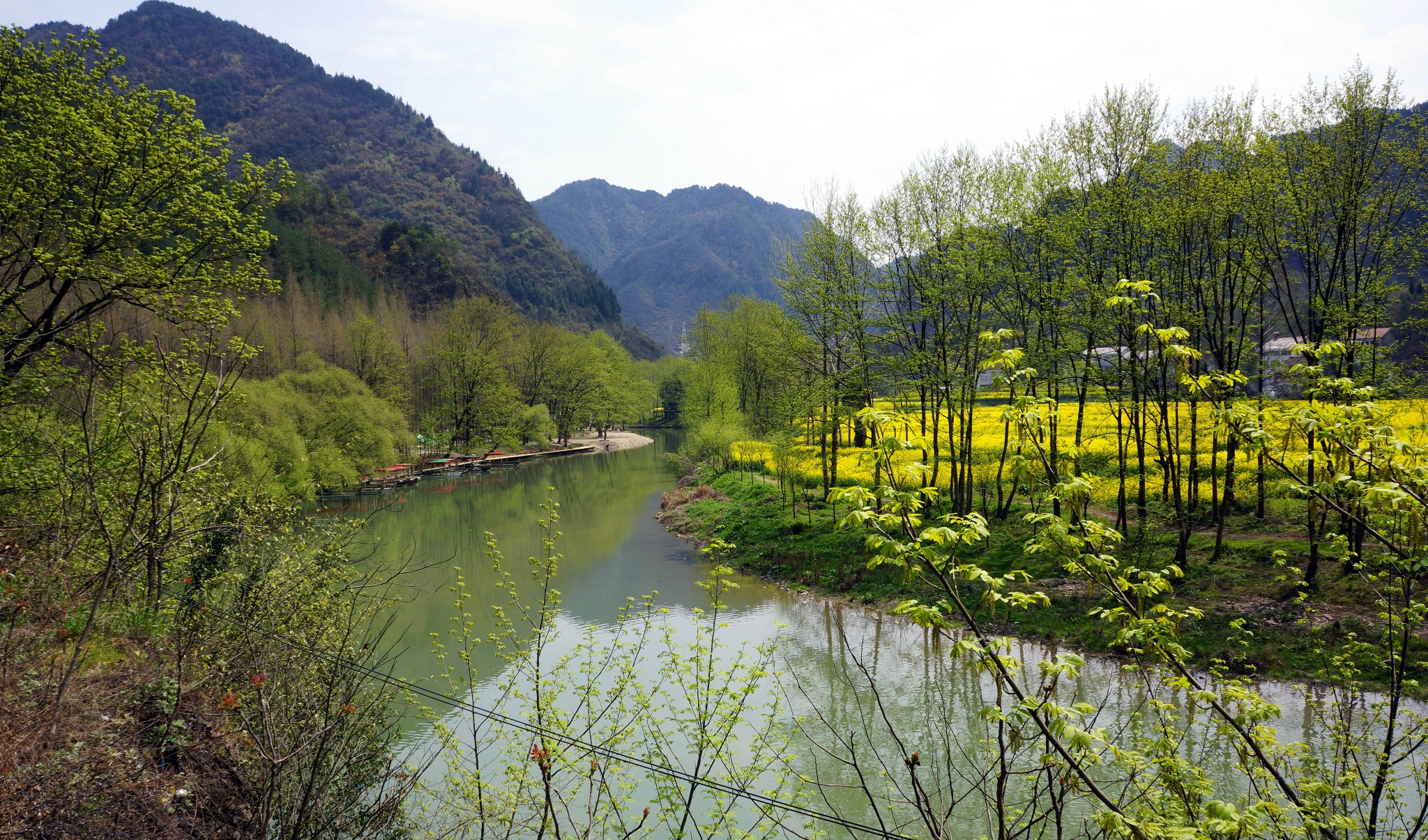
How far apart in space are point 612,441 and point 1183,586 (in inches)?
2320

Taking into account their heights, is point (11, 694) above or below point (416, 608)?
above

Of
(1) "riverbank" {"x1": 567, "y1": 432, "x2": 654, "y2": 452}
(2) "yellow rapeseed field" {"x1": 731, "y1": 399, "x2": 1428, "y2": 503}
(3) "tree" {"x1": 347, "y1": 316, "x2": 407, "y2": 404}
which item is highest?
(3) "tree" {"x1": 347, "y1": 316, "x2": 407, "y2": 404}

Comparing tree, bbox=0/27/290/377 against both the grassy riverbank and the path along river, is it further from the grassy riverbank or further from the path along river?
the grassy riverbank

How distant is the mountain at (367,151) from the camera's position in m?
Result: 120

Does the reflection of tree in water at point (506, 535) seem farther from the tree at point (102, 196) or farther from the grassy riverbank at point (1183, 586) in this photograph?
the tree at point (102, 196)

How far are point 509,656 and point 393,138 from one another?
180 metres

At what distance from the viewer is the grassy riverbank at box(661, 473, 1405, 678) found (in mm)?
11492

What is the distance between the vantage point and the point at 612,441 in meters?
69.3

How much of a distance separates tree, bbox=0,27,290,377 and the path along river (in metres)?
5.50

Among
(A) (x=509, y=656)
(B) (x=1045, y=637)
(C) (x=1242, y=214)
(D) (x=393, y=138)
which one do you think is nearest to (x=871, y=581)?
(B) (x=1045, y=637)

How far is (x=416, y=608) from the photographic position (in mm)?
16969

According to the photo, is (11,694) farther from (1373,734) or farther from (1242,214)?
(1242,214)

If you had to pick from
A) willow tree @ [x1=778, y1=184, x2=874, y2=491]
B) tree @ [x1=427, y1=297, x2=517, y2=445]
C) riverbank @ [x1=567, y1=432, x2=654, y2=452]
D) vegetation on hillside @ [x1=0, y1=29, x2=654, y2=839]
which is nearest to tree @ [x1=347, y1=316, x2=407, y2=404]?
tree @ [x1=427, y1=297, x2=517, y2=445]

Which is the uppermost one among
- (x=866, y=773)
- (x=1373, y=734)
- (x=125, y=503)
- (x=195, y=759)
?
(x=125, y=503)
